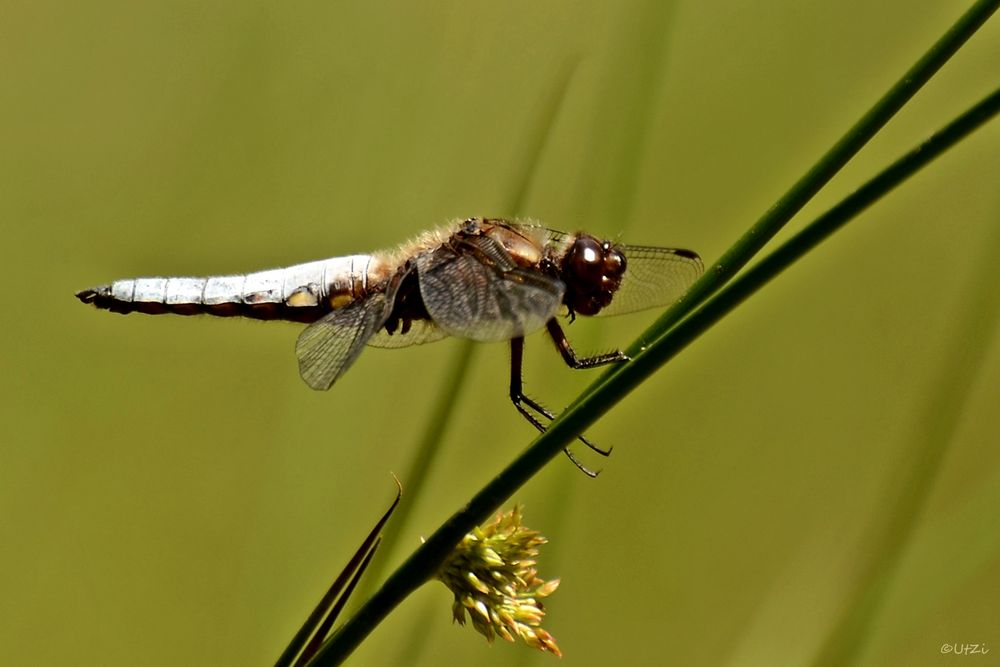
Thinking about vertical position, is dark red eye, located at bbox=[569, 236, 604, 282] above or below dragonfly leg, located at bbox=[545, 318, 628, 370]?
above

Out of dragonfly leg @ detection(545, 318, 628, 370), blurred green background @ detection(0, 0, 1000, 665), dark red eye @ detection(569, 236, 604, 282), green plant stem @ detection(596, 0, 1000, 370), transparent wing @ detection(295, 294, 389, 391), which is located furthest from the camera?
blurred green background @ detection(0, 0, 1000, 665)

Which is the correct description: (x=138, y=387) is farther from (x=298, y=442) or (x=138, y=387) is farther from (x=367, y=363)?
(x=298, y=442)

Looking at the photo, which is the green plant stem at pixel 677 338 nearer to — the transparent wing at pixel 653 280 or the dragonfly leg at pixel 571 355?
the dragonfly leg at pixel 571 355

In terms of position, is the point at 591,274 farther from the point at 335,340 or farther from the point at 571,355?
the point at 335,340

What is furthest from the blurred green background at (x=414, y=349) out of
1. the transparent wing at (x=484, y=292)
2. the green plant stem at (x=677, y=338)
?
the green plant stem at (x=677, y=338)

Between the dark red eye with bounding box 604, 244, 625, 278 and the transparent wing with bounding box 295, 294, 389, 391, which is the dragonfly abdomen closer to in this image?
the transparent wing with bounding box 295, 294, 389, 391

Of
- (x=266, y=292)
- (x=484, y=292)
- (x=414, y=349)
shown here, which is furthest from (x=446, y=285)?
(x=414, y=349)

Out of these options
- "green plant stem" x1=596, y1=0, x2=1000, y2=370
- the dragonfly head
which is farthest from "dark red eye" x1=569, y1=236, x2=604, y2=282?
"green plant stem" x1=596, y1=0, x2=1000, y2=370
